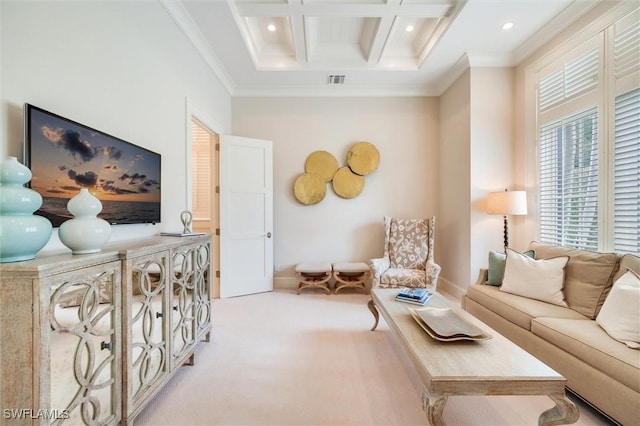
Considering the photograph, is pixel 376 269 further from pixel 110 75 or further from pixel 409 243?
pixel 110 75

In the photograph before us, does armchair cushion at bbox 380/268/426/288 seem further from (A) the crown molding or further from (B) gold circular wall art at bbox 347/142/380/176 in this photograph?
(A) the crown molding

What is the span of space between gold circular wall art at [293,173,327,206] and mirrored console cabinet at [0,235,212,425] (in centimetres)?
235

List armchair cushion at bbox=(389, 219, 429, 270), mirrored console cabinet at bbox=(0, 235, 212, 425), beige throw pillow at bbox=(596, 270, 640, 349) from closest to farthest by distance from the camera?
mirrored console cabinet at bbox=(0, 235, 212, 425) < beige throw pillow at bbox=(596, 270, 640, 349) < armchair cushion at bbox=(389, 219, 429, 270)

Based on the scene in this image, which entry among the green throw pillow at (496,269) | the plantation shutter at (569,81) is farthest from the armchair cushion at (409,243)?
the plantation shutter at (569,81)

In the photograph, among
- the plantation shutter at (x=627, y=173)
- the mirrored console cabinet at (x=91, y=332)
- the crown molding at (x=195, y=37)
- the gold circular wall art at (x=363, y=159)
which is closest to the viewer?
the mirrored console cabinet at (x=91, y=332)

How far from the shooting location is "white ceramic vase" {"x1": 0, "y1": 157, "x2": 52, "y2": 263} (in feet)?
3.05

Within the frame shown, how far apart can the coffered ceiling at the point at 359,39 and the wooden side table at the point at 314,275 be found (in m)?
2.69

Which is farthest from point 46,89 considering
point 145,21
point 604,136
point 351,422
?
point 604,136

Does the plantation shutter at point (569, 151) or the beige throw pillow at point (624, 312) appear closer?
the beige throw pillow at point (624, 312)

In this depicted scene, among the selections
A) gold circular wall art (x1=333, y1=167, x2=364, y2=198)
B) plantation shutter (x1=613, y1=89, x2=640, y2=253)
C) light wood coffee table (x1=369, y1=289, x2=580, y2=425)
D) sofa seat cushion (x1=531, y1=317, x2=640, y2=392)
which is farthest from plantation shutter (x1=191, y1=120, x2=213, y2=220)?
plantation shutter (x1=613, y1=89, x2=640, y2=253)

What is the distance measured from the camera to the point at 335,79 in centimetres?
382

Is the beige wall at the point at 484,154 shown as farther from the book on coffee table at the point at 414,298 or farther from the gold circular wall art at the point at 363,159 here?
the book on coffee table at the point at 414,298

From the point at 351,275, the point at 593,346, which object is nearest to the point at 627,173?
the point at 593,346

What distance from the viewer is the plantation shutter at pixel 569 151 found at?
7.87 feet
